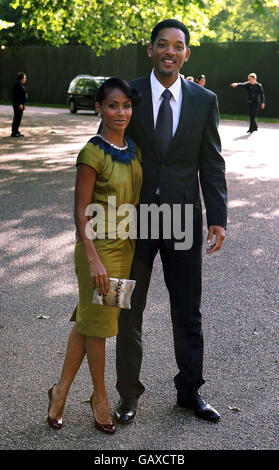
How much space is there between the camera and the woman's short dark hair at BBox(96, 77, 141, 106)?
3.49 m

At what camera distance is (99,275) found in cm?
341

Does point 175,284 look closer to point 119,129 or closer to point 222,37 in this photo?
point 119,129

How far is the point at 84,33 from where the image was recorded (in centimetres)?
2938

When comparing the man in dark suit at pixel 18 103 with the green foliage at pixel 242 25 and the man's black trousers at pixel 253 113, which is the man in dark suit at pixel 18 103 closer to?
the man's black trousers at pixel 253 113

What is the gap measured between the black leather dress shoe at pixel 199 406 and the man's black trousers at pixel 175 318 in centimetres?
4

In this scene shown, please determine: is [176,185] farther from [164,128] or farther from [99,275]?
[99,275]

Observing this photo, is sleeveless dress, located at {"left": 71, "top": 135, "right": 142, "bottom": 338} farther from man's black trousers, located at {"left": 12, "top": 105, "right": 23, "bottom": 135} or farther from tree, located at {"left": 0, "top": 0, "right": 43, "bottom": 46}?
tree, located at {"left": 0, "top": 0, "right": 43, "bottom": 46}

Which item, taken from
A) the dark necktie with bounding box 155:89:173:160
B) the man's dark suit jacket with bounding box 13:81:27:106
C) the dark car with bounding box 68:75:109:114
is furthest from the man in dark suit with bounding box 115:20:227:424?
the dark car with bounding box 68:75:109:114

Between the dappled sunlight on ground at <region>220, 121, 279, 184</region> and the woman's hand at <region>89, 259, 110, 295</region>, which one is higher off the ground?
the woman's hand at <region>89, 259, 110, 295</region>

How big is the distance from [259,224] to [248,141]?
11427 millimetres

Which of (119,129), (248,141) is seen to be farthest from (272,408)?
(248,141)

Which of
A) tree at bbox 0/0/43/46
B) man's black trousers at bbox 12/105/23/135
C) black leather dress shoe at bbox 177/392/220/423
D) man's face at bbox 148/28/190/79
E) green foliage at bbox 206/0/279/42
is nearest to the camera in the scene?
man's face at bbox 148/28/190/79

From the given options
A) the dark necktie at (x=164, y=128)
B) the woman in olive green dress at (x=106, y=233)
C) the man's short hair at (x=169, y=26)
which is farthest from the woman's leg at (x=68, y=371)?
the man's short hair at (x=169, y=26)
